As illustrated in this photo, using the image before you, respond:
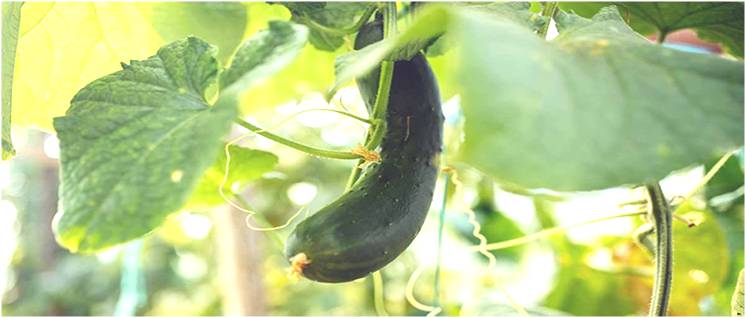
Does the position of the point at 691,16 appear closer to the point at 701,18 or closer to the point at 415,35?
the point at 701,18

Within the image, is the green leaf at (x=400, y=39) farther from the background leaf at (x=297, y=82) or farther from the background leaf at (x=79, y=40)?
the background leaf at (x=297, y=82)

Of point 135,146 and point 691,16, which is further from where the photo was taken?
point 691,16

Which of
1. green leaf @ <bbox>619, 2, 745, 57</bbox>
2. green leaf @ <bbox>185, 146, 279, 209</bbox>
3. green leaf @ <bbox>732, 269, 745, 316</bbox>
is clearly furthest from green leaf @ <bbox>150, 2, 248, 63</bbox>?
green leaf @ <bbox>732, 269, 745, 316</bbox>

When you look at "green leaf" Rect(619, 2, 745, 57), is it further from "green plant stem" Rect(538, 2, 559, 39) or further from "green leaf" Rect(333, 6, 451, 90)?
"green leaf" Rect(333, 6, 451, 90)

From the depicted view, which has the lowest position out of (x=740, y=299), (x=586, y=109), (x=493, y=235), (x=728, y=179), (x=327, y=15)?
(x=493, y=235)

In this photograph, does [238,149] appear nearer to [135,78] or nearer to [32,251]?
[135,78]

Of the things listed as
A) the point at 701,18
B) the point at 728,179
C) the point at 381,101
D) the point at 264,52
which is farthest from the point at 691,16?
the point at 264,52

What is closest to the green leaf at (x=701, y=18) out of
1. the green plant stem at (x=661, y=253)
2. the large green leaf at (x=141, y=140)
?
the green plant stem at (x=661, y=253)

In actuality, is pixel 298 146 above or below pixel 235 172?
above
